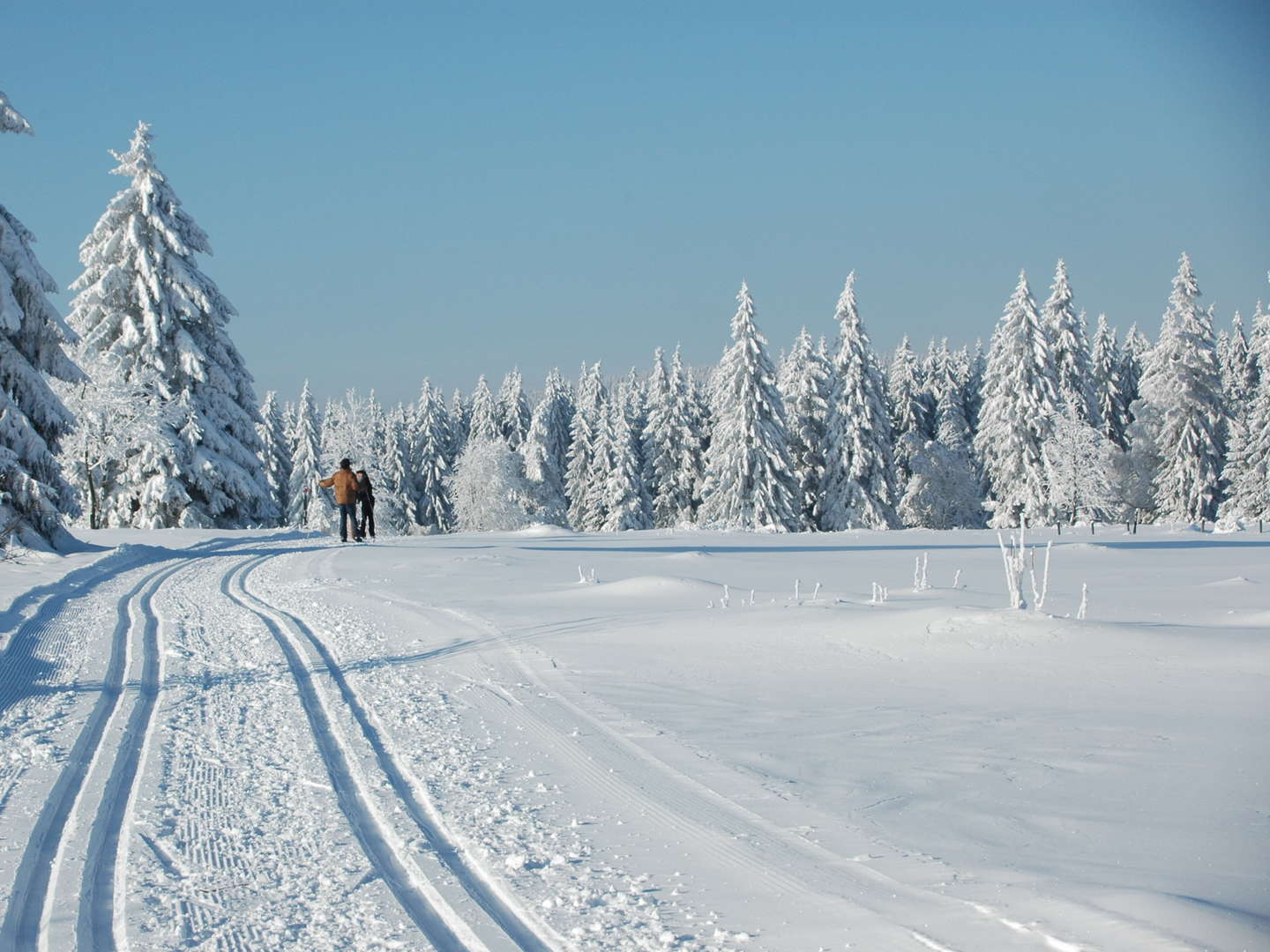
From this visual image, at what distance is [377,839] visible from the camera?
4.05 m

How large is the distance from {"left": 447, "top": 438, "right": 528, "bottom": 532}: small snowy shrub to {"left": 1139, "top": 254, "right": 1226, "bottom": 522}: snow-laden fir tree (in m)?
35.0

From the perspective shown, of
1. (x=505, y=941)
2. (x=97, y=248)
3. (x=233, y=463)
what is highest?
(x=97, y=248)

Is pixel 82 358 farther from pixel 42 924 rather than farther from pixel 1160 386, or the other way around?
pixel 1160 386

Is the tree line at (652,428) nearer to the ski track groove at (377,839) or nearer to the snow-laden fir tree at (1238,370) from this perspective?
the snow-laden fir tree at (1238,370)

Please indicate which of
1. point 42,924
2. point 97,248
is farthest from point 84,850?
point 97,248

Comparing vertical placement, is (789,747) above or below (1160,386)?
below

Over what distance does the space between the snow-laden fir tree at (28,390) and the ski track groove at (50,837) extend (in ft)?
31.5

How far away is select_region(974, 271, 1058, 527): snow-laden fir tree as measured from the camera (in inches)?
1690

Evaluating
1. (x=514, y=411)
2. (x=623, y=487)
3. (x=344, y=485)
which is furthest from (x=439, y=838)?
(x=514, y=411)

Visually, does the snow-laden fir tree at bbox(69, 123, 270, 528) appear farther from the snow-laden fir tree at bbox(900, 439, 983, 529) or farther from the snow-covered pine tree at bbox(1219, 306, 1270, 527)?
the snow-covered pine tree at bbox(1219, 306, 1270, 527)

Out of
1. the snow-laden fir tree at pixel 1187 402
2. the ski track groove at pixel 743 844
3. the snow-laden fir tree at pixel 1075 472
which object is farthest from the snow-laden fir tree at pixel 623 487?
the ski track groove at pixel 743 844

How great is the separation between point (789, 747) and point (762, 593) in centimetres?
665

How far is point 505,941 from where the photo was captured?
3203 millimetres

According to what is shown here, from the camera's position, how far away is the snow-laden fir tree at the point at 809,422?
4500 cm
